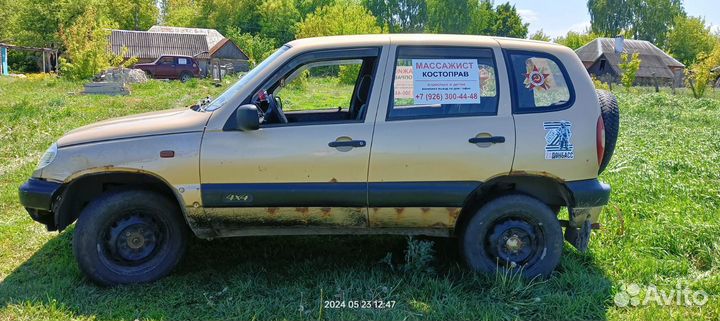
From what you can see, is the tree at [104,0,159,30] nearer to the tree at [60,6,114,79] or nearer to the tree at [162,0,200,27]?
the tree at [162,0,200,27]

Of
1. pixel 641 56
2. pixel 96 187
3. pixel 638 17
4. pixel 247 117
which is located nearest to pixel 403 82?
pixel 247 117

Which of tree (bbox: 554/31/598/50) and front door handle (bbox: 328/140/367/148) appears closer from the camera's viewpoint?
front door handle (bbox: 328/140/367/148)

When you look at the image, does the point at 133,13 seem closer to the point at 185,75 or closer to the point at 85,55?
the point at 185,75

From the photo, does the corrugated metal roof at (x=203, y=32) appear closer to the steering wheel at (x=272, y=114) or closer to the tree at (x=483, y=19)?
the tree at (x=483, y=19)

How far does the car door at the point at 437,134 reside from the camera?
3828 millimetres

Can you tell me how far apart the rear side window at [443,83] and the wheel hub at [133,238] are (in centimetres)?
207

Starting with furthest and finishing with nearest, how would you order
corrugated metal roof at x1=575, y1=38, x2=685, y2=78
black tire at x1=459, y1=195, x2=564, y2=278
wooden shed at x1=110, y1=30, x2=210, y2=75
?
1. corrugated metal roof at x1=575, y1=38, x2=685, y2=78
2. wooden shed at x1=110, y1=30, x2=210, y2=75
3. black tire at x1=459, y1=195, x2=564, y2=278

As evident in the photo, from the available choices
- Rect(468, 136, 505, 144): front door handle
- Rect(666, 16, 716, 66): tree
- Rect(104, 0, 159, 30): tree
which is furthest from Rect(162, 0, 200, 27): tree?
Rect(468, 136, 505, 144): front door handle

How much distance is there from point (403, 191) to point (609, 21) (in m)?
90.3

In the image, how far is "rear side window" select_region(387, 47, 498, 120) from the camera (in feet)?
12.9

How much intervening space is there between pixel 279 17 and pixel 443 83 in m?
64.5

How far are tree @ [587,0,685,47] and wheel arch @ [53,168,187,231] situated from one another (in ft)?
290

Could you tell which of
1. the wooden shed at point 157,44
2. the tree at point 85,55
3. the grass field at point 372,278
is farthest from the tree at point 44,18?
the grass field at point 372,278

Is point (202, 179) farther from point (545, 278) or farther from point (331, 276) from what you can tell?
point (545, 278)
